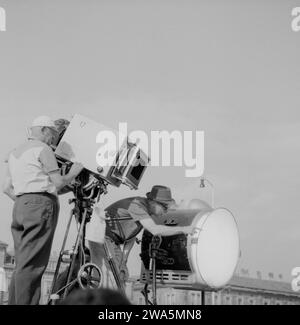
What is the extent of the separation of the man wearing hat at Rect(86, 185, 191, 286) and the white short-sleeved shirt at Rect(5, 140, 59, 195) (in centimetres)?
103

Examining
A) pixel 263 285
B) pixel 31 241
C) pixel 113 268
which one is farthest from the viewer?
pixel 263 285

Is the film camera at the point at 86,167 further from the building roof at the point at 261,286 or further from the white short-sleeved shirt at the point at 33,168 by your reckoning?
the building roof at the point at 261,286

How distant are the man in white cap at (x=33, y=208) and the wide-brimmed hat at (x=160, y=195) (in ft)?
5.04

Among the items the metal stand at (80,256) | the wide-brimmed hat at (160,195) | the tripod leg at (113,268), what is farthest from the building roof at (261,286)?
the metal stand at (80,256)

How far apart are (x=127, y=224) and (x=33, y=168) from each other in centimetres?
167

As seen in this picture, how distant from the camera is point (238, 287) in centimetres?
5684

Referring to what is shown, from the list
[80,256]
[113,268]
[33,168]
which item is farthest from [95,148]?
[113,268]

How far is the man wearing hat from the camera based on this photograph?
6.42 metres

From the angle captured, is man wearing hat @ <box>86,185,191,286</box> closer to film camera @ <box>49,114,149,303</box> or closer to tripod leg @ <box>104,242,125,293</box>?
tripod leg @ <box>104,242,125,293</box>

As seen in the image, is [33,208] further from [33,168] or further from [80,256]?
[80,256]

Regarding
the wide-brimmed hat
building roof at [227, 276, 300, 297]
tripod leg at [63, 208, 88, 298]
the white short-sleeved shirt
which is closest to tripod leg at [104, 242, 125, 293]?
tripod leg at [63, 208, 88, 298]

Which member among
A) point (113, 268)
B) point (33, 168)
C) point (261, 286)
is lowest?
point (261, 286)

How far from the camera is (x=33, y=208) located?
5309mm
